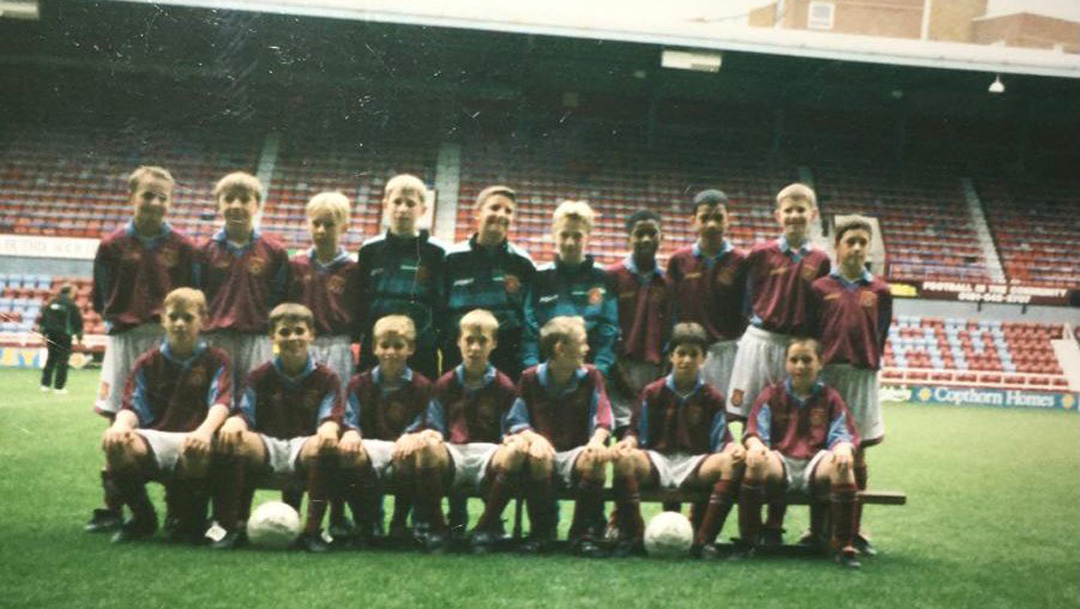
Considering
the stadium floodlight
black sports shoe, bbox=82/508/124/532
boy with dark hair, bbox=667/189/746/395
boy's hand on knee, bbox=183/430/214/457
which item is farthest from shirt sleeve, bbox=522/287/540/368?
the stadium floodlight

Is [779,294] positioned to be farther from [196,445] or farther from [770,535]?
[196,445]

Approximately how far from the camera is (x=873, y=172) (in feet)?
62.5

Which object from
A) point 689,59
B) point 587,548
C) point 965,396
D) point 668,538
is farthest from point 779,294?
point 965,396

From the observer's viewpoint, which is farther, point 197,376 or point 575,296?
point 575,296

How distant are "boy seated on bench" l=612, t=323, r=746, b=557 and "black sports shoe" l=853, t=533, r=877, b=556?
0.72 meters

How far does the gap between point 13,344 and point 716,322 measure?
1375cm

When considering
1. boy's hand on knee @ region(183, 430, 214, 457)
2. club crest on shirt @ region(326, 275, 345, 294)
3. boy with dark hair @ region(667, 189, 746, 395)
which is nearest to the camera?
boy's hand on knee @ region(183, 430, 214, 457)

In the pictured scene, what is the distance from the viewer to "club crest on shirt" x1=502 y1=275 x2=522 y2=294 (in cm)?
456

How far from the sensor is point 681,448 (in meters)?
4.28

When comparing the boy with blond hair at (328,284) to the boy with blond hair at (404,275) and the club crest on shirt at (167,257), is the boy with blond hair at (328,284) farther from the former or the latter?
the club crest on shirt at (167,257)

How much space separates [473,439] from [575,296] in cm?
91

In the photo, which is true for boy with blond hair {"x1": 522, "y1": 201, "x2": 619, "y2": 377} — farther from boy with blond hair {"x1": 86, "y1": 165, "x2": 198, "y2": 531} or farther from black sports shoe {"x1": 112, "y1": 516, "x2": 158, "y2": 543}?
black sports shoe {"x1": 112, "y1": 516, "x2": 158, "y2": 543}

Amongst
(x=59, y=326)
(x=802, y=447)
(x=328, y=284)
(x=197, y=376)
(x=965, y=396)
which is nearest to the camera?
(x=197, y=376)

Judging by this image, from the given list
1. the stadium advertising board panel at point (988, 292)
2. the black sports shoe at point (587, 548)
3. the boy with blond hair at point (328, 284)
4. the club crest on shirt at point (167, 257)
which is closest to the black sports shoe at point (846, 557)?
the black sports shoe at point (587, 548)
